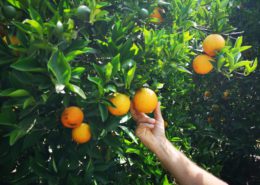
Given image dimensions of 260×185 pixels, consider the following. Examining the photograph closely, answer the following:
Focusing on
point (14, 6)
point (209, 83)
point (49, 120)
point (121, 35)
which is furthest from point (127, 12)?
point (209, 83)

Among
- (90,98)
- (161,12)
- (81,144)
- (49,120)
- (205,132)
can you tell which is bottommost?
(205,132)

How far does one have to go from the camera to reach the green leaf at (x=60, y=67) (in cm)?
120

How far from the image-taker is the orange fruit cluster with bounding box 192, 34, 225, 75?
183cm

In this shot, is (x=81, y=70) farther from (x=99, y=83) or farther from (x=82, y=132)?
(x=82, y=132)

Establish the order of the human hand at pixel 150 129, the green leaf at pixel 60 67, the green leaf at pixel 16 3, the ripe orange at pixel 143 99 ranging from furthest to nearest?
the human hand at pixel 150 129, the ripe orange at pixel 143 99, the green leaf at pixel 16 3, the green leaf at pixel 60 67

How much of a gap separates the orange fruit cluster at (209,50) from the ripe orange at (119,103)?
0.63 m

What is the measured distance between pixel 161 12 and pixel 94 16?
2.00 feet

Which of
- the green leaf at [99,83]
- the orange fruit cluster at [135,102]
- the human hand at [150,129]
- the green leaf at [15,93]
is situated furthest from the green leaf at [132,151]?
the green leaf at [15,93]

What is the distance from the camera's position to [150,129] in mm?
1827

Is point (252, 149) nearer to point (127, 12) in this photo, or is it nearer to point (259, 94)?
point (259, 94)

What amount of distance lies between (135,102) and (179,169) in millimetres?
537

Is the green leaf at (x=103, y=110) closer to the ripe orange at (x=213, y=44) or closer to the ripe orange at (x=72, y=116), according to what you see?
the ripe orange at (x=72, y=116)

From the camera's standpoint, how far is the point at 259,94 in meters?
3.90

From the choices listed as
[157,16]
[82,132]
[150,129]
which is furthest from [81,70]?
[157,16]
